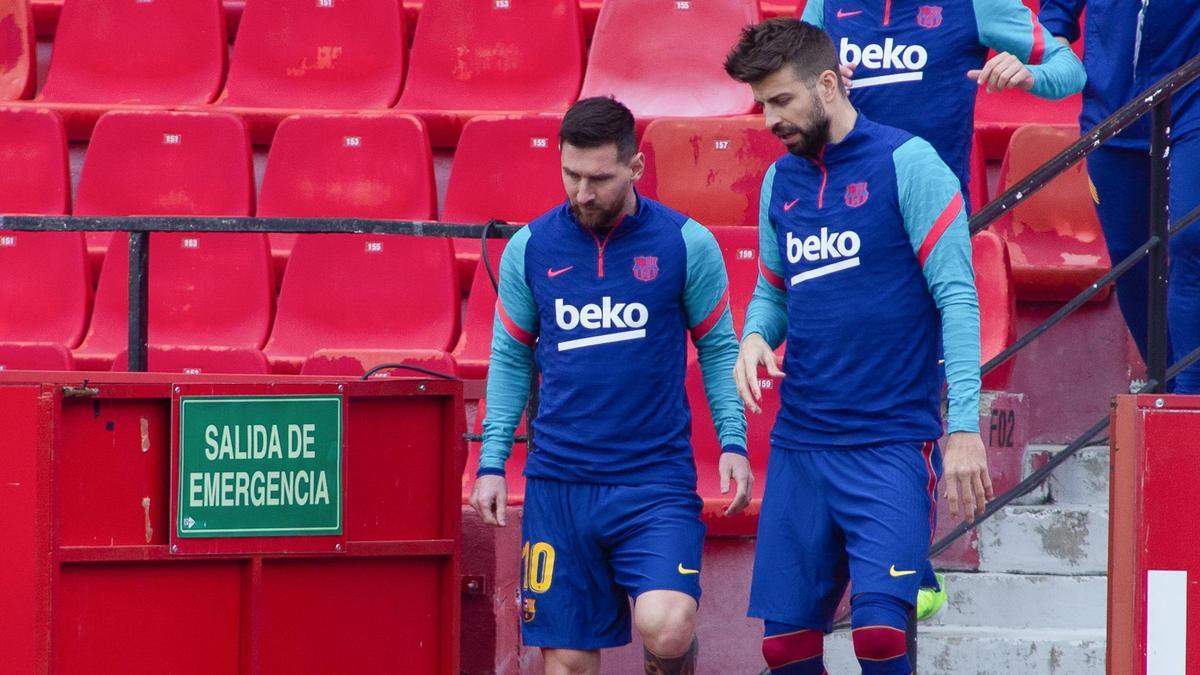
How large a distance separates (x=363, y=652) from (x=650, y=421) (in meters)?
0.91

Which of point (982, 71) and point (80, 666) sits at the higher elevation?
point (982, 71)

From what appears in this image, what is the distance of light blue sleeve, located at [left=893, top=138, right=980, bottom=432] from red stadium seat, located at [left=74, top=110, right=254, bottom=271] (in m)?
3.94

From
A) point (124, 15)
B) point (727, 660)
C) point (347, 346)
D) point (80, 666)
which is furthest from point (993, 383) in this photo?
point (124, 15)

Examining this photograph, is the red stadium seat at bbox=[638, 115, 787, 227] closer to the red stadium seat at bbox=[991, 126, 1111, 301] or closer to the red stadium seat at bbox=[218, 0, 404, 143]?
the red stadium seat at bbox=[991, 126, 1111, 301]

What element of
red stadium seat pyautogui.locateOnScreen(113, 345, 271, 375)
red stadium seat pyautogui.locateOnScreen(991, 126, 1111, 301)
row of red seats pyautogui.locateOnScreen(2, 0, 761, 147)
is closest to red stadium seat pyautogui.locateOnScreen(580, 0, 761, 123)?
row of red seats pyautogui.locateOnScreen(2, 0, 761, 147)

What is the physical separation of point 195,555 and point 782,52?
178 centimetres

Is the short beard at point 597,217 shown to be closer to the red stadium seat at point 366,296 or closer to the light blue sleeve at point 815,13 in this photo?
the light blue sleeve at point 815,13

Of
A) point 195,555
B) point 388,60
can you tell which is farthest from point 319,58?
point 195,555

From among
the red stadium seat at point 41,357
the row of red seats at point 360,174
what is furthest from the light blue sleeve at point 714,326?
the red stadium seat at point 41,357

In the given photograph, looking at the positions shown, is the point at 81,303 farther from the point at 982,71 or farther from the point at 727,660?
the point at 982,71

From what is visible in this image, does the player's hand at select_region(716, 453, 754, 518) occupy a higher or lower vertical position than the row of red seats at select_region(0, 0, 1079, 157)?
lower

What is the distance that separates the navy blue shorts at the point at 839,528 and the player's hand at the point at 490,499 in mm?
637

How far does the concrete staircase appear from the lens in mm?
4492

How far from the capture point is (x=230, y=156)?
6.95m
